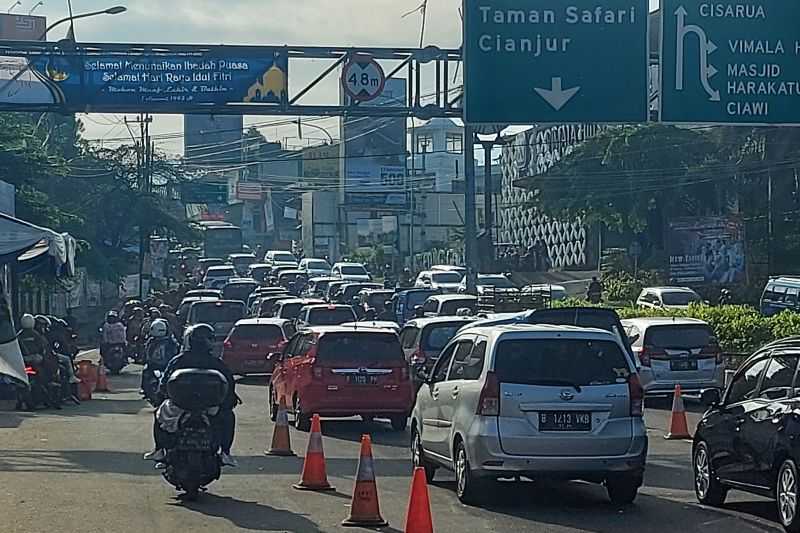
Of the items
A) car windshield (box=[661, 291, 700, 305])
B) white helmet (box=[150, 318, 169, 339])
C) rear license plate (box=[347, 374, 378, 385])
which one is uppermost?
white helmet (box=[150, 318, 169, 339])

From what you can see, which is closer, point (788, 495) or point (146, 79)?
point (788, 495)

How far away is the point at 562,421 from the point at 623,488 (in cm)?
100

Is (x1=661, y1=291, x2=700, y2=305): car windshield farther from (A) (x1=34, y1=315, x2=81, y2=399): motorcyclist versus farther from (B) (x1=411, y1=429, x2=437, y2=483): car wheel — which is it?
(B) (x1=411, y1=429, x2=437, y2=483): car wheel

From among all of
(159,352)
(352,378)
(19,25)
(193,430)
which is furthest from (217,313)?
(19,25)

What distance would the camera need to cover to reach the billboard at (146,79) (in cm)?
2258

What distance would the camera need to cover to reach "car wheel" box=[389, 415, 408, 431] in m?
21.2

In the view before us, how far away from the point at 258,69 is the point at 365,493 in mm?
12453

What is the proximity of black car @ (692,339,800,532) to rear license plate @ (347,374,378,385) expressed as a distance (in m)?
7.86

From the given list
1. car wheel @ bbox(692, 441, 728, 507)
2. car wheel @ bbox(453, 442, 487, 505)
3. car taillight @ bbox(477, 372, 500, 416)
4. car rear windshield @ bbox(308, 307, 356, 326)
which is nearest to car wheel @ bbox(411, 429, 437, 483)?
car wheel @ bbox(453, 442, 487, 505)

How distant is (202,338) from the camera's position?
13742 mm

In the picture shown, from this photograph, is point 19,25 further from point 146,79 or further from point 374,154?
point 146,79

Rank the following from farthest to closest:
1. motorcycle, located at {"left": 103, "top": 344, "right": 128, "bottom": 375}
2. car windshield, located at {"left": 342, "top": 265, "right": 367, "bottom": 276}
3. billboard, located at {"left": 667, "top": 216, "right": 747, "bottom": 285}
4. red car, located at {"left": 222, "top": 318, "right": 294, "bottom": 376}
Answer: car windshield, located at {"left": 342, "top": 265, "right": 367, "bottom": 276}, billboard, located at {"left": 667, "top": 216, "right": 747, "bottom": 285}, motorcycle, located at {"left": 103, "top": 344, "right": 128, "bottom": 375}, red car, located at {"left": 222, "top": 318, "right": 294, "bottom": 376}

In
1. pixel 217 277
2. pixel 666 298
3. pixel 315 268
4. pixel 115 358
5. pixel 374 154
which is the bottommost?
pixel 115 358

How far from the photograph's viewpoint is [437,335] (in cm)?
2475
